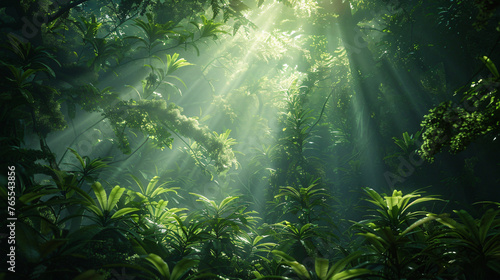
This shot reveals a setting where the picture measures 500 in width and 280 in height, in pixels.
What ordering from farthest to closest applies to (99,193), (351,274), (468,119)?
1. (99,193)
2. (468,119)
3. (351,274)

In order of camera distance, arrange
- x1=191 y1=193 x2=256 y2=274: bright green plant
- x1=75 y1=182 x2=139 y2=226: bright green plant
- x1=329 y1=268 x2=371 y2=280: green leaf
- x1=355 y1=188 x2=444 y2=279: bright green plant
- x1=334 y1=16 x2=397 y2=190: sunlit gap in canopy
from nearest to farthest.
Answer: x1=329 y1=268 x2=371 y2=280: green leaf, x1=355 y1=188 x2=444 y2=279: bright green plant, x1=75 y1=182 x2=139 y2=226: bright green plant, x1=191 y1=193 x2=256 y2=274: bright green plant, x1=334 y1=16 x2=397 y2=190: sunlit gap in canopy

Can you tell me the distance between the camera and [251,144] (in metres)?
6.87

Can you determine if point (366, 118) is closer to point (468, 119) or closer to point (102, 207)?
point (468, 119)

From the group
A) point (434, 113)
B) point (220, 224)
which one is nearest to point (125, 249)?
point (220, 224)

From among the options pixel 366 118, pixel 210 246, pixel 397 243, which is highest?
pixel 366 118

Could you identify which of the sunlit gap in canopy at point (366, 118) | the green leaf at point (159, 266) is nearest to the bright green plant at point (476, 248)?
the green leaf at point (159, 266)

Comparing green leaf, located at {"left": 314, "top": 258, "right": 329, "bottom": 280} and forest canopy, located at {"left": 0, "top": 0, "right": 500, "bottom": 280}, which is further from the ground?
forest canopy, located at {"left": 0, "top": 0, "right": 500, "bottom": 280}

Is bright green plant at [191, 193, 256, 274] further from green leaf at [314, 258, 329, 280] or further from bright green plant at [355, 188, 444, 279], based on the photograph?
bright green plant at [355, 188, 444, 279]

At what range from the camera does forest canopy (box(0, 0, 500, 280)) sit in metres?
1.50

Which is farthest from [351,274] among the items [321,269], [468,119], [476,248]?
[468,119]

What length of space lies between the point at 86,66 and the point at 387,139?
5.42 meters

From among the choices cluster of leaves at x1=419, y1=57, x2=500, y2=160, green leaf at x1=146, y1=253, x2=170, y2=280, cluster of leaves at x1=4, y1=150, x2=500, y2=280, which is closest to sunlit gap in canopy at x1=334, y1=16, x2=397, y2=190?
cluster of leaves at x1=4, y1=150, x2=500, y2=280

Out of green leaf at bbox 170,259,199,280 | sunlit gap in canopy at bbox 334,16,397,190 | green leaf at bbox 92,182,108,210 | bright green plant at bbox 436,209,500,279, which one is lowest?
bright green plant at bbox 436,209,500,279

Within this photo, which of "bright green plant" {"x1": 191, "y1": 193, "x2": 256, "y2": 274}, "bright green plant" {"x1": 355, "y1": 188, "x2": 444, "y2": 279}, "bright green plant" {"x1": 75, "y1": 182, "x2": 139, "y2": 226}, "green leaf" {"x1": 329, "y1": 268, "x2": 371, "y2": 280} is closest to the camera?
"green leaf" {"x1": 329, "y1": 268, "x2": 371, "y2": 280}
